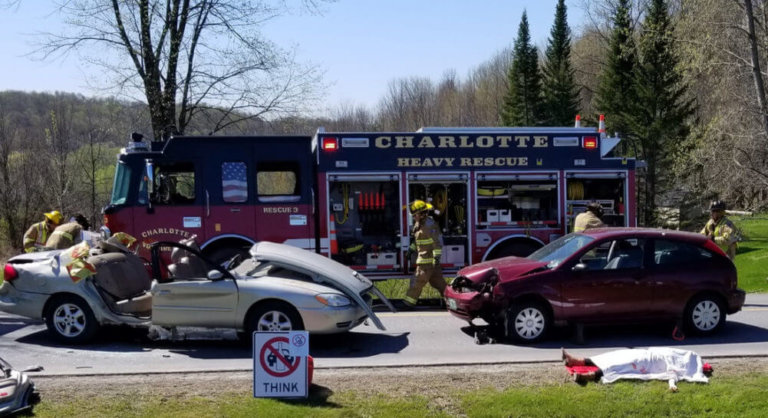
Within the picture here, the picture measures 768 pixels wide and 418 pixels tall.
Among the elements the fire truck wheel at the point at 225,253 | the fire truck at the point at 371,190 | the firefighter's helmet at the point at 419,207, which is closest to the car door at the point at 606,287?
the firefighter's helmet at the point at 419,207

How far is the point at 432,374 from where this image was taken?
660cm

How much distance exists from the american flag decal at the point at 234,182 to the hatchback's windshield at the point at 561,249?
5181 mm

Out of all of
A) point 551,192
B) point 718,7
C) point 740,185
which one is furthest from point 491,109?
point 551,192

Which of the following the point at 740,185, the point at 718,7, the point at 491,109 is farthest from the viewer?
the point at 491,109

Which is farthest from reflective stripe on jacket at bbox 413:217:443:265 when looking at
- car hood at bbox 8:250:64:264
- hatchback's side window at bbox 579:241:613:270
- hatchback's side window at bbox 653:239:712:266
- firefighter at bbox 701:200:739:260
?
car hood at bbox 8:250:64:264

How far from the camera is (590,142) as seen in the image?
39.9 ft

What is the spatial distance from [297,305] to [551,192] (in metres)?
6.30

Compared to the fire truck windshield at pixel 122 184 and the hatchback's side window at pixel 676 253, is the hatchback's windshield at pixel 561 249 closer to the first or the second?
the hatchback's side window at pixel 676 253

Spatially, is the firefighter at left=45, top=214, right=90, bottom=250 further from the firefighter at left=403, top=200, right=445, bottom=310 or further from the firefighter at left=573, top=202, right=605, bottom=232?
the firefighter at left=573, top=202, right=605, bottom=232

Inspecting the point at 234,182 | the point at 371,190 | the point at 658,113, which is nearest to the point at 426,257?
the point at 371,190

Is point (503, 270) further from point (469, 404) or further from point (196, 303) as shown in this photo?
point (196, 303)

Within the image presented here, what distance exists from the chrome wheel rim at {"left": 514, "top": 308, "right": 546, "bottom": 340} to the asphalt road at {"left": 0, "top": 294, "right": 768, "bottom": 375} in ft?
0.59

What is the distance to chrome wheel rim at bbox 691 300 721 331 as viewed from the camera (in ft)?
27.9

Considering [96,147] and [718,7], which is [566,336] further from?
[96,147]
